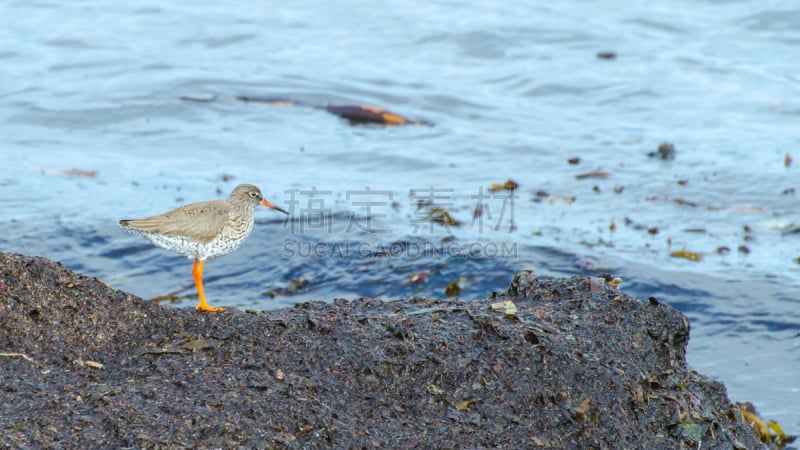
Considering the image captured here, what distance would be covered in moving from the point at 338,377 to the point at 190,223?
2453 millimetres

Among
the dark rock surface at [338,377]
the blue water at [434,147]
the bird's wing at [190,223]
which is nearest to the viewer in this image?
the dark rock surface at [338,377]

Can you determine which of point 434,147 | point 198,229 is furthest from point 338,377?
point 434,147

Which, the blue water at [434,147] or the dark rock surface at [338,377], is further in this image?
the blue water at [434,147]

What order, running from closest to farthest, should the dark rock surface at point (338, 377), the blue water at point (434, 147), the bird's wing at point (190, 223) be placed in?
the dark rock surface at point (338, 377)
the bird's wing at point (190, 223)
the blue water at point (434, 147)

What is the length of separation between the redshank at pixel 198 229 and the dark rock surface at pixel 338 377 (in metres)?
1.54

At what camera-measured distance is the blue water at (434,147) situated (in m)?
8.84

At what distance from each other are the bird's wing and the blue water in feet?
5.90

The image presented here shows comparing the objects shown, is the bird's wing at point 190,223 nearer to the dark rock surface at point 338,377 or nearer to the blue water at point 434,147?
the dark rock surface at point 338,377

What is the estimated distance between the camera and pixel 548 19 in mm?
18000

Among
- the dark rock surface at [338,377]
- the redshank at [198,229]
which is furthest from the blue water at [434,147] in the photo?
the dark rock surface at [338,377]

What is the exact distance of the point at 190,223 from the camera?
253 inches

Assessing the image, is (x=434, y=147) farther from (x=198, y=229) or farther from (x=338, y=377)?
(x=338, y=377)

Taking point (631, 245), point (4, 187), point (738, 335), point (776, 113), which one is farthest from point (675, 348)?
point (776, 113)

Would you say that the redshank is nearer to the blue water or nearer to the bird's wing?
the bird's wing
